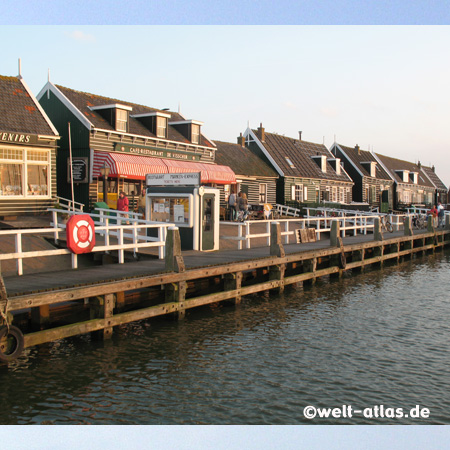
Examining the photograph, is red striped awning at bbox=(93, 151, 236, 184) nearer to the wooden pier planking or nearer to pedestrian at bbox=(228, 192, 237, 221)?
pedestrian at bbox=(228, 192, 237, 221)

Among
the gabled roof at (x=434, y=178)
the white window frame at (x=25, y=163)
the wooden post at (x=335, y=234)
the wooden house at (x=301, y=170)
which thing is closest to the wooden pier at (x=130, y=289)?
the wooden post at (x=335, y=234)

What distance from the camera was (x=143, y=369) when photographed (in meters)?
9.03

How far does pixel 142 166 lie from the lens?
2606 centimetres

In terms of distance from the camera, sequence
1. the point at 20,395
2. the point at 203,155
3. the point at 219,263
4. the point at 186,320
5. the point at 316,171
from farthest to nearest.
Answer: the point at 316,171 → the point at 203,155 → the point at 219,263 → the point at 186,320 → the point at 20,395

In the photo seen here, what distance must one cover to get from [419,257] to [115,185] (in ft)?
51.0

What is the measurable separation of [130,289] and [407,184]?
56.6 m

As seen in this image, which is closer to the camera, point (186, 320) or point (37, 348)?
point (37, 348)

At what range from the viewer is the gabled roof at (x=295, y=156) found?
1671 inches

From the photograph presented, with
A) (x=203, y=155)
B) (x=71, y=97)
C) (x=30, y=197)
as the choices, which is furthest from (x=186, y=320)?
(x=203, y=155)

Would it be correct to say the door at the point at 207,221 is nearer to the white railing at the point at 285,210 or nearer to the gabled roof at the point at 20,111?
the gabled roof at the point at 20,111

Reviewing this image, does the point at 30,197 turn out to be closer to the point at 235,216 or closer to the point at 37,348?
the point at 235,216

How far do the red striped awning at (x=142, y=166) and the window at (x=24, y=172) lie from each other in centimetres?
349

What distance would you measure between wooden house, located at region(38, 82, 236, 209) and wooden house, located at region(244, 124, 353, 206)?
1238 cm

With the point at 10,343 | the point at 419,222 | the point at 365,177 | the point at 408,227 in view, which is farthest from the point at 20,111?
the point at 365,177
